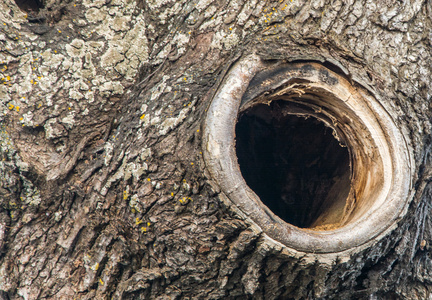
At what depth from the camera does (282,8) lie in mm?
1837

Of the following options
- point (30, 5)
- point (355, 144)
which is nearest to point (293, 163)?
point (355, 144)

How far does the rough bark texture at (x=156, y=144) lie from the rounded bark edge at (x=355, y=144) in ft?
0.20

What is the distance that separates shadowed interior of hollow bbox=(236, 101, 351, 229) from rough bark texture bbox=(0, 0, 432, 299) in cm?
49

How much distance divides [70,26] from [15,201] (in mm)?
944

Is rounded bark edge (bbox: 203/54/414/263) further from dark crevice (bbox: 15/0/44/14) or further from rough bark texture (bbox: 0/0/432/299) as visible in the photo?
dark crevice (bbox: 15/0/44/14)

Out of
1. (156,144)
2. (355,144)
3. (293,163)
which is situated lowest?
(156,144)

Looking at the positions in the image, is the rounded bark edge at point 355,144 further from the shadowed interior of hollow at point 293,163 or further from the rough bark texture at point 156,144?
the shadowed interior of hollow at point 293,163

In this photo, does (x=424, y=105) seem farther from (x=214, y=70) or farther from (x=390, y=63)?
(x=214, y=70)

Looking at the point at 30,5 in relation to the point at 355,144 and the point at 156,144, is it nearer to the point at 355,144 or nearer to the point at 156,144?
the point at 156,144

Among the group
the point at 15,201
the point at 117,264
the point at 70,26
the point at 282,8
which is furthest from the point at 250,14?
the point at 15,201

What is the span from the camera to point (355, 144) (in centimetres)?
192

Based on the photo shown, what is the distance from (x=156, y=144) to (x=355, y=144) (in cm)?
99

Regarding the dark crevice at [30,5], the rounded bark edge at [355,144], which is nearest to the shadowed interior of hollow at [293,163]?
the rounded bark edge at [355,144]

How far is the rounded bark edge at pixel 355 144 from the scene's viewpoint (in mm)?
1537
